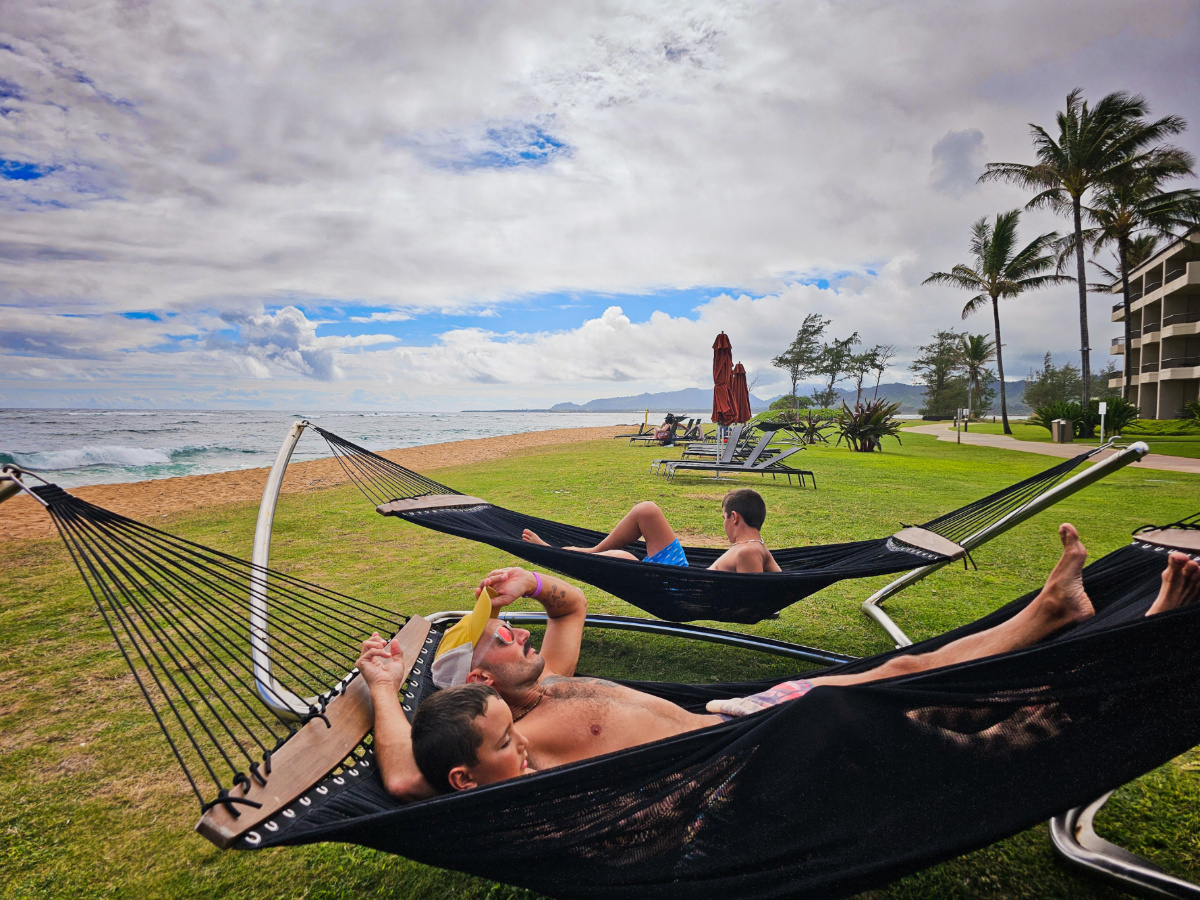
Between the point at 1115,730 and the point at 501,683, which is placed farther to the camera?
the point at 501,683

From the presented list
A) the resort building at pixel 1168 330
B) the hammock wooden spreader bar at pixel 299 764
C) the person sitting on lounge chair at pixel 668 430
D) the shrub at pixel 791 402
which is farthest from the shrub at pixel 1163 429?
the hammock wooden spreader bar at pixel 299 764

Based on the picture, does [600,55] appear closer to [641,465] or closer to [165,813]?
[641,465]

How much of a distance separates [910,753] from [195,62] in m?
14.5

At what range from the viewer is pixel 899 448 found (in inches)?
542

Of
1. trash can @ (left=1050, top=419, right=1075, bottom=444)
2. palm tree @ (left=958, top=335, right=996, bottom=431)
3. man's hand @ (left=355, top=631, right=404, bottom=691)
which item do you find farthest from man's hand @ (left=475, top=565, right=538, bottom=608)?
palm tree @ (left=958, top=335, right=996, bottom=431)

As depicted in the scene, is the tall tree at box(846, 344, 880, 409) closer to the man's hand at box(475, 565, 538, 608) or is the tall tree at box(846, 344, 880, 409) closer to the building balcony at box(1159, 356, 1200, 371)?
the building balcony at box(1159, 356, 1200, 371)

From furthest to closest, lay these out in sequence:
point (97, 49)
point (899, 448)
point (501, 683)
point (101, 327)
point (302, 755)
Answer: point (101, 327), point (97, 49), point (899, 448), point (501, 683), point (302, 755)

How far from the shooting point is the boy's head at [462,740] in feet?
3.53

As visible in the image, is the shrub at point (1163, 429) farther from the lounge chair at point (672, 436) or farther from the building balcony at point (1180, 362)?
the lounge chair at point (672, 436)

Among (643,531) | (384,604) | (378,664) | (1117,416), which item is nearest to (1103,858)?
(378,664)

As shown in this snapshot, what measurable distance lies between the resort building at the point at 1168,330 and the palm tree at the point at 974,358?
35.6 feet

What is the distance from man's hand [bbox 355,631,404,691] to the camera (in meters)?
1.26

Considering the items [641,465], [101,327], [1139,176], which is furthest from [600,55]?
[101,327]

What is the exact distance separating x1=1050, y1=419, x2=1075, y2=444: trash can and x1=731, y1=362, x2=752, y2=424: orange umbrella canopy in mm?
Answer: 10685
